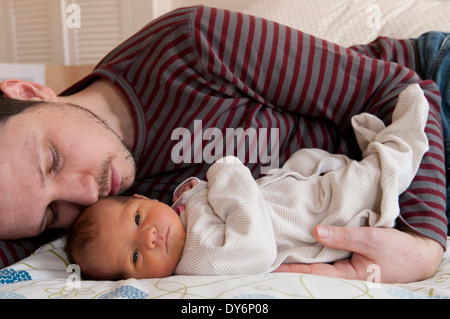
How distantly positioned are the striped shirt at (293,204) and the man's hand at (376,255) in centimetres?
2

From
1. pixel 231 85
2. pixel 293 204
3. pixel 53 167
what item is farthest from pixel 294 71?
pixel 53 167

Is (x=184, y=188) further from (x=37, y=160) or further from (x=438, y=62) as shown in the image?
(x=438, y=62)

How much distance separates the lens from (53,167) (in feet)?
2.94

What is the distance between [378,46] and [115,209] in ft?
3.01

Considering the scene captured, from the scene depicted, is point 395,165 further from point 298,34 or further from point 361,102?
point 298,34

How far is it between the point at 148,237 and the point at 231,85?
0.45 metres

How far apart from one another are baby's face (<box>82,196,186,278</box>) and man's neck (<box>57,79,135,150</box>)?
320 millimetres

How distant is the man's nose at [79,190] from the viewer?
89 centimetres

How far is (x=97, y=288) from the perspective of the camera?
74 cm

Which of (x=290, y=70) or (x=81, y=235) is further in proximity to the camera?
(x=290, y=70)

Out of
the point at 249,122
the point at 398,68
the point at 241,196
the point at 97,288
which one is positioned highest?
the point at 398,68
